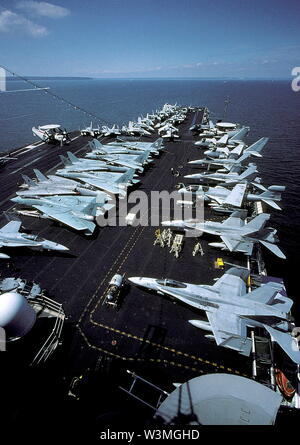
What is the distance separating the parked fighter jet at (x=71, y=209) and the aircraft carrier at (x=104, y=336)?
7.07 ft

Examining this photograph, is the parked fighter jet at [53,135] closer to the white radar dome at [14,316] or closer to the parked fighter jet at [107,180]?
the parked fighter jet at [107,180]

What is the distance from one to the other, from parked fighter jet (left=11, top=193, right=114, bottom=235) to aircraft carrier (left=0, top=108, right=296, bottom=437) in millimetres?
2156

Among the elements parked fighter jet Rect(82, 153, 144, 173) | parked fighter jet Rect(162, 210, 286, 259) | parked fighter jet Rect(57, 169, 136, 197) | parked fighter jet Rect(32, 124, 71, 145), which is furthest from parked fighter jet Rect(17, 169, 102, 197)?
parked fighter jet Rect(32, 124, 71, 145)

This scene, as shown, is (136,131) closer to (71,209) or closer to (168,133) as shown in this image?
(168,133)

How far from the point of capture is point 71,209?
128 ft

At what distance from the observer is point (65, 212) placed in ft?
126

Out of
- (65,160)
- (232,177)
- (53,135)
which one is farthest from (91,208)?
(53,135)

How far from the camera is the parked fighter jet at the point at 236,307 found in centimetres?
2130

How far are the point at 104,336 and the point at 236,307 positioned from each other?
13.2m

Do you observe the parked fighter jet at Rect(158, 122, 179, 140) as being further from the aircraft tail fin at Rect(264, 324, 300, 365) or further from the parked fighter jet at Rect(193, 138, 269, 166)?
the aircraft tail fin at Rect(264, 324, 300, 365)

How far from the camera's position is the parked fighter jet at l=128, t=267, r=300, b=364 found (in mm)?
21297

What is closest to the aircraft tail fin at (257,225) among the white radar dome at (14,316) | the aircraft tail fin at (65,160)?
the white radar dome at (14,316)

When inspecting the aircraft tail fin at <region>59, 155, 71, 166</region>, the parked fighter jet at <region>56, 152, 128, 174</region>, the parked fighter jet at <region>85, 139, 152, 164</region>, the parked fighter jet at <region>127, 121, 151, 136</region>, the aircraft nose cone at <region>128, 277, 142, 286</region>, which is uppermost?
the parked fighter jet at <region>127, 121, 151, 136</region>
